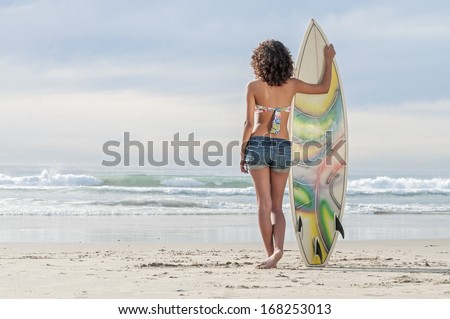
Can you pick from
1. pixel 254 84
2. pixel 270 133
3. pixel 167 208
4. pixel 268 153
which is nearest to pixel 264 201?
pixel 268 153

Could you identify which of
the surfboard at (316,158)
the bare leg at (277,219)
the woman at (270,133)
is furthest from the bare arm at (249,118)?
the surfboard at (316,158)

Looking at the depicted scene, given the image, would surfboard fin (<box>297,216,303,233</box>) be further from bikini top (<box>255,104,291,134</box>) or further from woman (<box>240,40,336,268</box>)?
bikini top (<box>255,104,291,134</box>)

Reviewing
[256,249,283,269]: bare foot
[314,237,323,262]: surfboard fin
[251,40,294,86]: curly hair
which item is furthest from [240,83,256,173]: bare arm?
[314,237,323,262]: surfboard fin

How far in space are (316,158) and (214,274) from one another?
4.69 feet

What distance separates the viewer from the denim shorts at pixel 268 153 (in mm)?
5234

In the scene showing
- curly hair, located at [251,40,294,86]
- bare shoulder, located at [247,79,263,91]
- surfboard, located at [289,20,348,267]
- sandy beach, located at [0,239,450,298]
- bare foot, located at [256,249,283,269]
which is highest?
curly hair, located at [251,40,294,86]

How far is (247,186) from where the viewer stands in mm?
21922

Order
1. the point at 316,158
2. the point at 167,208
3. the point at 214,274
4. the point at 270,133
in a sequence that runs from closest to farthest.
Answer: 1. the point at 214,274
2. the point at 270,133
3. the point at 316,158
4. the point at 167,208

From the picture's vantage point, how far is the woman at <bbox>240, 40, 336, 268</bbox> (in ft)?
17.2

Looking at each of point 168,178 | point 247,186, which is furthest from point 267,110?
point 168,178

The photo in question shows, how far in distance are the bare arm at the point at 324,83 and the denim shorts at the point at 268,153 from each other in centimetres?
45

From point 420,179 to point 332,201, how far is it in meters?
21.7

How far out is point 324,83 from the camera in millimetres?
5652

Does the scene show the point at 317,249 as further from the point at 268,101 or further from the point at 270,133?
the point at 268,101
